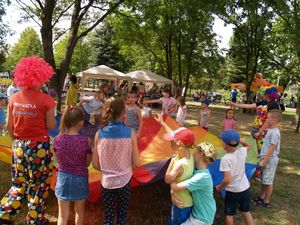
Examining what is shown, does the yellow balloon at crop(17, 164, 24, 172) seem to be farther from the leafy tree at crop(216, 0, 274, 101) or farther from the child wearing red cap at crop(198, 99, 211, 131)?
the leafy tree at crop(216, 0, 274, 101)

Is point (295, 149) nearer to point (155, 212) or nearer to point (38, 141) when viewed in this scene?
point (155, 212)

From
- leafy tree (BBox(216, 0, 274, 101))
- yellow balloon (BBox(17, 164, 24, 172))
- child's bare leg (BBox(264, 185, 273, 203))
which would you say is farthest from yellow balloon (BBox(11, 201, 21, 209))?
leafy tree (BBox(216, 0, 274, 101))

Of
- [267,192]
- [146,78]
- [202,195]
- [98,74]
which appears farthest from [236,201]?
[146,78]

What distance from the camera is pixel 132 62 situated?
45.5 m

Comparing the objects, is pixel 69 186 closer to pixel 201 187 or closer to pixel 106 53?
pixel 201 187

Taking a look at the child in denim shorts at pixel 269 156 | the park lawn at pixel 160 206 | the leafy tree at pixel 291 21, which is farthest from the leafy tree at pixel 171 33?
the child in denim shorts at pixel 269 156

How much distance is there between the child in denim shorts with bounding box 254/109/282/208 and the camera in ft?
14.9

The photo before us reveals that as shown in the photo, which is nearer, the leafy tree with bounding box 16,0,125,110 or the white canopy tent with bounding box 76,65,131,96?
the leafy tree with bounding box 16,0,125,110

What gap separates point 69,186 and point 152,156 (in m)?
2.09

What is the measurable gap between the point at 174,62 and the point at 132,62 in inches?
734

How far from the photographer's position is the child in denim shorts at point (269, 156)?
4.54m

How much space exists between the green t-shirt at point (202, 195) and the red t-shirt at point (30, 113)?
1527 mm

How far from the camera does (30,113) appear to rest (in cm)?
324

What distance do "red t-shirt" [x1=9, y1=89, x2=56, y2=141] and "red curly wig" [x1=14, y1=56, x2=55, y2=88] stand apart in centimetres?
9
